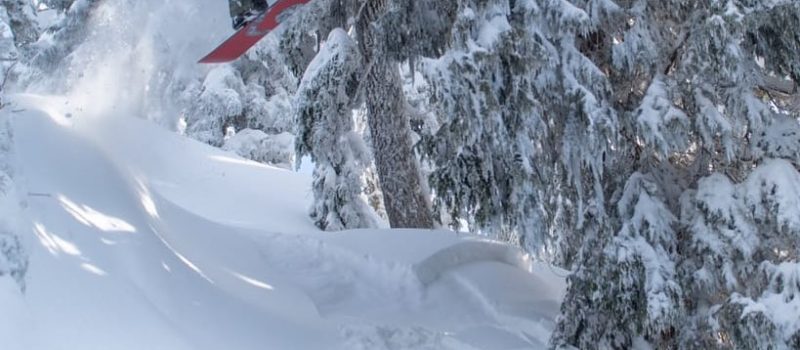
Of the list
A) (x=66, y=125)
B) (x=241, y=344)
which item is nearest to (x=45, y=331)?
(x=241, y=344)

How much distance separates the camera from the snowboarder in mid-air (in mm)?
10008

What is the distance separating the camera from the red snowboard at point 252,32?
10078 millimetres

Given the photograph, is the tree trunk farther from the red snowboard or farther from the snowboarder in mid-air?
the snowboarder in mid-air

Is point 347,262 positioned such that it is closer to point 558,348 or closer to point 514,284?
point 514,284

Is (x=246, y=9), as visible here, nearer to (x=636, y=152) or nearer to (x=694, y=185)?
(x=636, y=152)

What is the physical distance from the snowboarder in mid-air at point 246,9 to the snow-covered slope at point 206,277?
2.06 meters

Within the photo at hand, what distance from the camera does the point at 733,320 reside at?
6848mm

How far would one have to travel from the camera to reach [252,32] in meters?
10.2

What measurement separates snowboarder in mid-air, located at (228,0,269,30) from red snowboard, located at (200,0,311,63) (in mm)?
48

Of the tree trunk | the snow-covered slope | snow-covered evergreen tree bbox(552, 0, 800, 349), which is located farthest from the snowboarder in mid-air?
snow-covered evergreen tree bbox(552, 0, 800, 349)

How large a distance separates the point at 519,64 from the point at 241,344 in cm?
321

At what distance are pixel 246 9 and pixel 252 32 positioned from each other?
0.86 feet

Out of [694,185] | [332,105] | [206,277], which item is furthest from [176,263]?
[694,185]

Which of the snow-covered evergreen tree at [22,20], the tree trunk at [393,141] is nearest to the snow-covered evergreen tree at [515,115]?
the tree trunk at [393,141]
